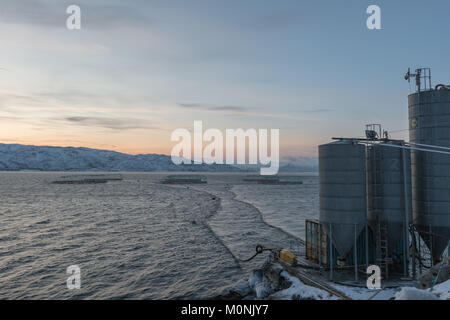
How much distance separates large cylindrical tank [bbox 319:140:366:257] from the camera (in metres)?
23.5

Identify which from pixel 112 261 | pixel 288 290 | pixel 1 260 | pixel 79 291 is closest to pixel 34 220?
pixel 1 260

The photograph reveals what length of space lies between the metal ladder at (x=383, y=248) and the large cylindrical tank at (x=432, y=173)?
14.9ft

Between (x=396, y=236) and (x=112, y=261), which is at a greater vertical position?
(x=396, y=236)

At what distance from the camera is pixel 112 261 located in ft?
121

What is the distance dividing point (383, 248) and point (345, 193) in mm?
5174

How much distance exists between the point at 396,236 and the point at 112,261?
98.0 ft

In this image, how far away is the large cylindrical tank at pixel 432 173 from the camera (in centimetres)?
2506

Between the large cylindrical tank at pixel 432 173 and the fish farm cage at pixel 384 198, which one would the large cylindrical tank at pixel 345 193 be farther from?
the large cylindrical tank at pixel 432 173

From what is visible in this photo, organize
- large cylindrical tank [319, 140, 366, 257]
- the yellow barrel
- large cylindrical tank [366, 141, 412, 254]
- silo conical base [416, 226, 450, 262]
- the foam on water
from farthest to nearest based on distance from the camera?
1. the foam on water
2. the yellow barrel
3. silo conical base [416, 226, 450, 262]
4. large cylindrical tank [366, 141, 412, 254]
5. large cylindrical tank [319, 140, 366, 257]

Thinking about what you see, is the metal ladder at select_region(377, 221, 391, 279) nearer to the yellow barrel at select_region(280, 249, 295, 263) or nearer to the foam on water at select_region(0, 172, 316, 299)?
the yellow barrel at select_region(280, 249, 295, 263)

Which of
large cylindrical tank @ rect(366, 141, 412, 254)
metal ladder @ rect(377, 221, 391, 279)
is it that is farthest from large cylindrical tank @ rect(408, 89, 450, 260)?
metal ladder @ rect(377, 221, 391, 279)

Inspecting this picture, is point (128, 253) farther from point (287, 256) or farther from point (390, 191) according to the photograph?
point (390, 191)

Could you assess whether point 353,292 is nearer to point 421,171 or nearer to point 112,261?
point 421,171

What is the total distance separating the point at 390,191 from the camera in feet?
79.6
